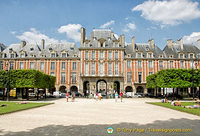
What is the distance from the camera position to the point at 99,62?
37.6m

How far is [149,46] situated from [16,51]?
32.1m

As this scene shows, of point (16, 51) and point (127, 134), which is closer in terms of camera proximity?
point (127, 134)

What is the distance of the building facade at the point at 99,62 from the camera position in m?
37.2

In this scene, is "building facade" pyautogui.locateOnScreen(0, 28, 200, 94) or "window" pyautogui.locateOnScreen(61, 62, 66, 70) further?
"window" pyautogui.locateOnScreen(61, 62, 66, 70)

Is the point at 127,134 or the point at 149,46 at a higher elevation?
the point at 149,46

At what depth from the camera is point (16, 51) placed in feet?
134

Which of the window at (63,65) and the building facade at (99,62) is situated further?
the window at (63,65)

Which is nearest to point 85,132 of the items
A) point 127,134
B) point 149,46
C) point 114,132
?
point 114,132

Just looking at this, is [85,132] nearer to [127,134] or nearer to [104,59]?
[127,134]

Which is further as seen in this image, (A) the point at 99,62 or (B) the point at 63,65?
(B) the point at 63,65

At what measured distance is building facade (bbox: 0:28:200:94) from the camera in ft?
122

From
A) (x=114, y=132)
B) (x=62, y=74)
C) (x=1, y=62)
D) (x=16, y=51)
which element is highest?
(x=16, y=51)

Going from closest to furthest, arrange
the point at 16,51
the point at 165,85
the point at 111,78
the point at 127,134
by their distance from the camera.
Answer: the point at 127,134, the point at 165,85, the point at 111,78, the point at 16,51

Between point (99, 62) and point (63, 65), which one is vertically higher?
point (99, 62)
